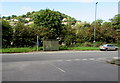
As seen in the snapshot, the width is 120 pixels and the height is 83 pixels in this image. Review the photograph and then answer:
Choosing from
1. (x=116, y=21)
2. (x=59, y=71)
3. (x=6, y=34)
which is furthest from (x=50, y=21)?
(x=59, y=71)

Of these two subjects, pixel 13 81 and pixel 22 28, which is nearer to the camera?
pixel 13 81

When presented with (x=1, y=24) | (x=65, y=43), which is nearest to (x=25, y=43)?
(x=1, y=24)

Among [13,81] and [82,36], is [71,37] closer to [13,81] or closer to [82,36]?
[82,36]

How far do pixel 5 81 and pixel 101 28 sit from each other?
3561 cm

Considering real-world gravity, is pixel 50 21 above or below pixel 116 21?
below

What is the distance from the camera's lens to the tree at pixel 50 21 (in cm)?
3343

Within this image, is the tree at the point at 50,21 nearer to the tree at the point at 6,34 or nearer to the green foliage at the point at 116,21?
the tree at the point at 6,34

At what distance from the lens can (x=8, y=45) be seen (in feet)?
99.0

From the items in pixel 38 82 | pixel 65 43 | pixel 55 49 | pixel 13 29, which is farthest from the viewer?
pixel 65 43

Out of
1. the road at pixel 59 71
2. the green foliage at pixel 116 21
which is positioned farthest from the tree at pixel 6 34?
the green foliage at pixel 116 21

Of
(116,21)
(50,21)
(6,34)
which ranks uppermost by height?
(116,21)

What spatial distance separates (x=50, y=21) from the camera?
110 ft

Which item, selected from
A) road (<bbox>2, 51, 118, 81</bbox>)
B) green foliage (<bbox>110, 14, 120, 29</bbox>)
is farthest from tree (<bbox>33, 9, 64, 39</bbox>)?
road (<bbox>2, 51, 118, 81</bbox>)

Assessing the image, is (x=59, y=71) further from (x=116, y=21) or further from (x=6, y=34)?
(x=116, y=21)
